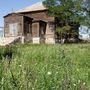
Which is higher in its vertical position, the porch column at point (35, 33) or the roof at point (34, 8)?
the roof at point (34, 8)

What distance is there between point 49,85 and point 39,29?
5054 centimetres

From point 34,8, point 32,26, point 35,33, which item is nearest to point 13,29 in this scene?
point 32,26

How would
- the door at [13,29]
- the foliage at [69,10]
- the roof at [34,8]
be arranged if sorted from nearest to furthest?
the foliage at [69,10], the door at [13,29], the roof at [34,8]

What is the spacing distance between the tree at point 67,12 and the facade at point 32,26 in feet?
7.48

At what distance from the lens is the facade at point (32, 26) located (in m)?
55.9

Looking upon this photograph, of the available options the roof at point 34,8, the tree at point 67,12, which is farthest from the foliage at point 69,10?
the roof at point 34,8

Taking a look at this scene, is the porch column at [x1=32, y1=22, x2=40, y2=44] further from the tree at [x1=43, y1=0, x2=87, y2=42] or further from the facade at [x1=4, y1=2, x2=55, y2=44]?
the tree at [x1=43, y1=0, x2=87, y2=42]

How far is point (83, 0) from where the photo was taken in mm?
52875

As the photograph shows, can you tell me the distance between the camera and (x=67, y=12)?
53.2 m

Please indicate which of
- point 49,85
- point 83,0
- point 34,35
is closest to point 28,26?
point 34,35

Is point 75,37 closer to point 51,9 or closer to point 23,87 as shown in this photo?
point 51,9

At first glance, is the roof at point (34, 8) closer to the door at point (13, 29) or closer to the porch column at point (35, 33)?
the porch column at point (35, 33)

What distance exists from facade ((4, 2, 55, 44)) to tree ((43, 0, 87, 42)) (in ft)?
7.48

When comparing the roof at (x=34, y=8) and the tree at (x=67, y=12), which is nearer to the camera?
the tree at (x=67, y=12)
